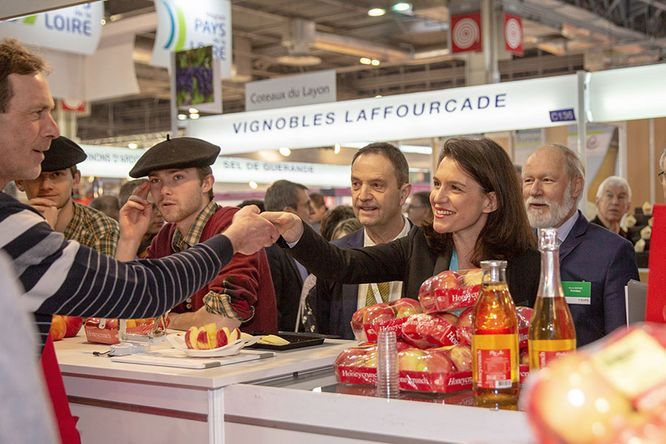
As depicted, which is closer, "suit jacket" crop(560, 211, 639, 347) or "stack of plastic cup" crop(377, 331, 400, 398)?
"stack of plastic cup" crop(377, 331, 400, 398)

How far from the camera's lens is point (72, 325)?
9.76 ft

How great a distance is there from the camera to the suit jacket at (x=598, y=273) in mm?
3068

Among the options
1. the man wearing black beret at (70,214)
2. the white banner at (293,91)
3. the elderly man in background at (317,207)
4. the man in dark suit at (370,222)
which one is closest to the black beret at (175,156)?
the man in dark suit at (370,222)

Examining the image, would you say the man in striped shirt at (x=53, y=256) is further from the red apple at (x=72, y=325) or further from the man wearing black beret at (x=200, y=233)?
the red apple at (x=72, y=325)

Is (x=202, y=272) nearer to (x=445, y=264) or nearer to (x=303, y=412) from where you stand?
(x=303, y=412)

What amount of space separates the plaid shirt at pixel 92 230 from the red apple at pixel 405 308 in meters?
2.16

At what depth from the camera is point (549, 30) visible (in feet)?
43.0

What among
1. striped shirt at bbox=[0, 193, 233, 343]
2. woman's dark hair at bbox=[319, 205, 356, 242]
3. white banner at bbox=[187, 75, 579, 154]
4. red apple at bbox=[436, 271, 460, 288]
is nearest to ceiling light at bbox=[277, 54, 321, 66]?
white banner at bbox=[187, 75, 579, 154]

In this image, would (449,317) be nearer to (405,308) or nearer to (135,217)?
(405,308)

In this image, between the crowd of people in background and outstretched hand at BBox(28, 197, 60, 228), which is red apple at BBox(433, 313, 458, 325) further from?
outstretched hand at BBox(28, 197, 60, 228)

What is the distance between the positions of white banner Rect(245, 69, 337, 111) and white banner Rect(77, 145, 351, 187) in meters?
1.62

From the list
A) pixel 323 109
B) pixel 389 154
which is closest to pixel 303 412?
pixel 389 154

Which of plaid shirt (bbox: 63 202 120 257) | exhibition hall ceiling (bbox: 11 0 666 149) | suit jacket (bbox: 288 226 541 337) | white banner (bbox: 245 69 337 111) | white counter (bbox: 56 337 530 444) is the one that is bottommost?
white counter (bbox: 56 337 530 444)

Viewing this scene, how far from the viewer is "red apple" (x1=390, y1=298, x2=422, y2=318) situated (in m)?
2.18
